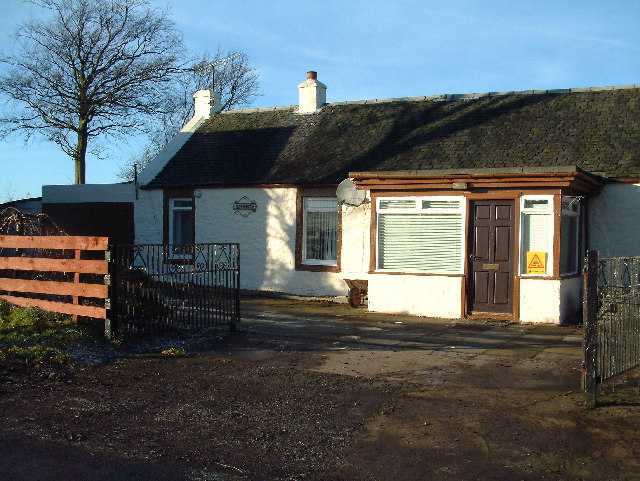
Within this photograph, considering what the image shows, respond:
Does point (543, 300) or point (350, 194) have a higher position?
point (350, 194)

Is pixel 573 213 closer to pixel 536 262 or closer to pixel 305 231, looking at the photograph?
pixel 536 262

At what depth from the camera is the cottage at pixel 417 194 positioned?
517 inches

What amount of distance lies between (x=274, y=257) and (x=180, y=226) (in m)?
3.40

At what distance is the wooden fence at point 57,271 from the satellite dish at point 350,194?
276 inches

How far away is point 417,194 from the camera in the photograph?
45.6 feet

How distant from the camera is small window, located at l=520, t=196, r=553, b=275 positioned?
12781 mm

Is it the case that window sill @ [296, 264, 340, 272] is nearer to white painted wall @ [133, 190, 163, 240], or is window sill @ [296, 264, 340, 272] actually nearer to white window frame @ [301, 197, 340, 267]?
white window frame @ [301, 197, 340, 267]

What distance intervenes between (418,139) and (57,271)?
32.3 ft

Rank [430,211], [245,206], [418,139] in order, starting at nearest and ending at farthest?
[430,211]
[418,139]
[245,206]

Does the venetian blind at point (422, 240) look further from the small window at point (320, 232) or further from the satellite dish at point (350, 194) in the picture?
the small window at point (320, 232)

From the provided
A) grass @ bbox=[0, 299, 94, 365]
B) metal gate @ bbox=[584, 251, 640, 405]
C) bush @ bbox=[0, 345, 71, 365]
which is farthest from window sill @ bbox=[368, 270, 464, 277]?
bush @ bbox=[0, 345, 71, 365]

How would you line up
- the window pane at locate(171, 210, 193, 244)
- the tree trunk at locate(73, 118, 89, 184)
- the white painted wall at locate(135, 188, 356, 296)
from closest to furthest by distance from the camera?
the white painted wall at locate(135, 188, 356, 296), the window pane at locate(171, 210, 193, 244), the tree trunk at locate(73, 118, 89, 184)

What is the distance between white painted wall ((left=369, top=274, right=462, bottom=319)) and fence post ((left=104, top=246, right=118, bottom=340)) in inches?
249

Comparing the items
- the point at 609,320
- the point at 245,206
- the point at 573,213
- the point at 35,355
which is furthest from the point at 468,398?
the point at 245,206
